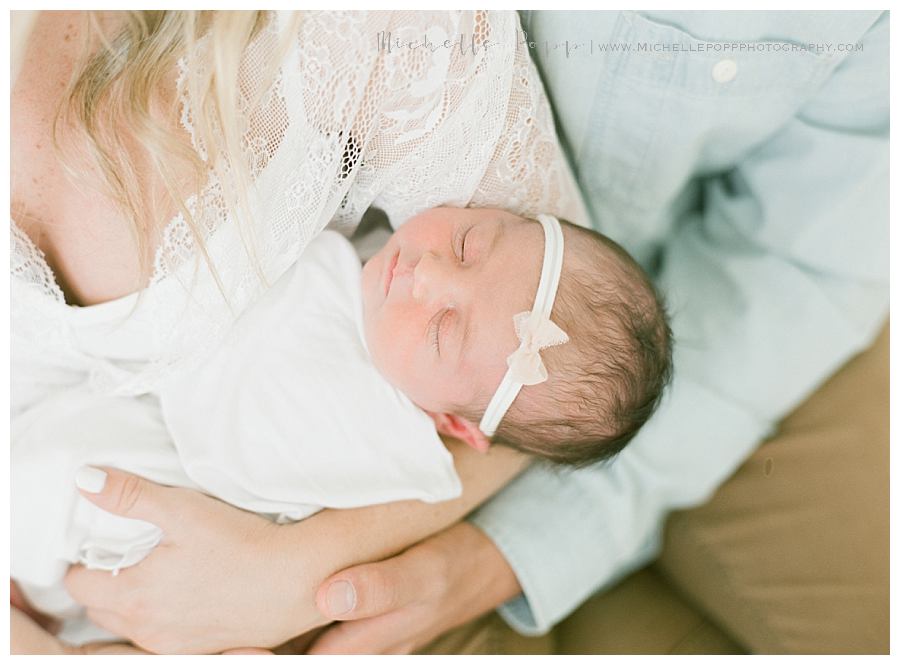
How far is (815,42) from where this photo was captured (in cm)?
90

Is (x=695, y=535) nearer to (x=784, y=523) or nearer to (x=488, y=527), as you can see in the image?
(x=784, y=523)

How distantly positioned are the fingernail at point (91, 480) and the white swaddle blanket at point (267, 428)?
0.03 m

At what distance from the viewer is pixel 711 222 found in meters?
1.19

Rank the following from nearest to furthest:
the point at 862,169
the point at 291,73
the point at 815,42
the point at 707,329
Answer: the point at 291,73 < the point at 815,42 < the point at 862,169 < the point at 707,329

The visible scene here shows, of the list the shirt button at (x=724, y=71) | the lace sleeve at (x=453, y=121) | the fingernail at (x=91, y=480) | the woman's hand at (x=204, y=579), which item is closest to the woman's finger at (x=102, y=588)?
the woman's hand at (x=204, y=579)

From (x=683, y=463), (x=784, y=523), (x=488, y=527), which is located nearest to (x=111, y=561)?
(x=488, y=527)

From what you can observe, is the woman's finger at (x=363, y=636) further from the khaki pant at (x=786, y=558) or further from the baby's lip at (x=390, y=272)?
the baby's lip at (x=390, y=272)

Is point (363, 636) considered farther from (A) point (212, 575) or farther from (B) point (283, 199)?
(B) point (283, 199)

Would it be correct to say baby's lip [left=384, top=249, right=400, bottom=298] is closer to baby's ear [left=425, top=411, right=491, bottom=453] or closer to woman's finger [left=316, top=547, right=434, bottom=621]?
baby's ear [left=425, top=411, right=491, bottom=453]

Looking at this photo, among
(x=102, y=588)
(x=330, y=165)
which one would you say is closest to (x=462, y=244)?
(x=330, y=165)

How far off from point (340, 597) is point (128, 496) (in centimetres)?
29

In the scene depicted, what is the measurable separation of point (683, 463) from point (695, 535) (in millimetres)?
164

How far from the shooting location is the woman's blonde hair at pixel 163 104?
2.47ft

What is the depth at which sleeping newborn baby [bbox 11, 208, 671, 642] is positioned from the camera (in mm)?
849
